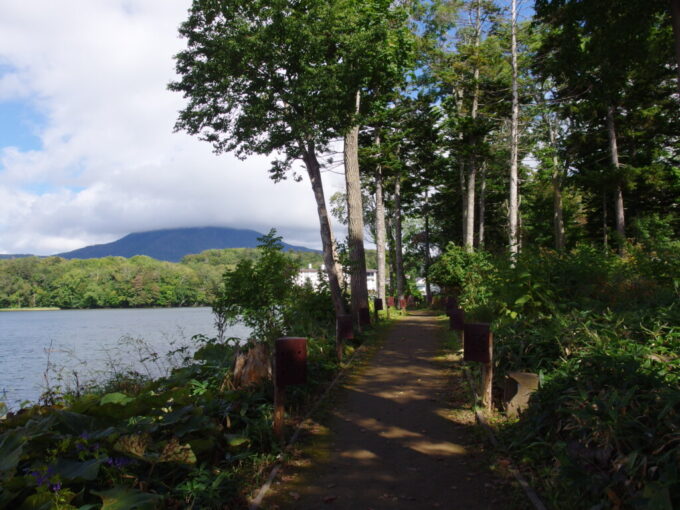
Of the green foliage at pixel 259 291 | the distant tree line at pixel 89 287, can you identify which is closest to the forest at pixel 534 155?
the green foliage at pixel 259 291

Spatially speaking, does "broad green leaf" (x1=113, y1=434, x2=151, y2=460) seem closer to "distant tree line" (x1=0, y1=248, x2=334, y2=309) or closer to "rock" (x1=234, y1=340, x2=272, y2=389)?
"rock" (x1=234, y1=340, x2=272, y2=389)

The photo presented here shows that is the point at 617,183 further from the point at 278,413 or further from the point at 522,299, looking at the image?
the point at 278,413

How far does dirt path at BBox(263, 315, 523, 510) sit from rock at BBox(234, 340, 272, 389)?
1139mm

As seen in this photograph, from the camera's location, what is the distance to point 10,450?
3.00 m

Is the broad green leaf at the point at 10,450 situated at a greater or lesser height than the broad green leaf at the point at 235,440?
greater

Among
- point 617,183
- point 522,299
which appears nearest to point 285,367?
point 522,299

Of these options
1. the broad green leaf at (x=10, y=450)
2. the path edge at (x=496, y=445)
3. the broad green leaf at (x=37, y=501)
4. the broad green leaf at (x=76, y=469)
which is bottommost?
the path edge at (x=496, y=445)

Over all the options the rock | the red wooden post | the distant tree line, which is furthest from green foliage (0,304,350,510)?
the distant tree line

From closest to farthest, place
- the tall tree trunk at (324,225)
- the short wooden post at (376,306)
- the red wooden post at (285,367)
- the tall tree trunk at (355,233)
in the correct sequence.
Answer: the red wooden post at (285,367)
the tall tree trunk at (324,225)
the tall tree trunk at (355,233)
the short wooden post at (376,306)

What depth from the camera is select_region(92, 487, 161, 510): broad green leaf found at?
2914 mm

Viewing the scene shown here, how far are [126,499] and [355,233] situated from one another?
1359 cm

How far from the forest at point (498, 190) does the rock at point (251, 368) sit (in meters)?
0.28

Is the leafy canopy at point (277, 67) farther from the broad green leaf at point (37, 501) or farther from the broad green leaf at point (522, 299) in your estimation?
the broad green leaf at point (37, 501)

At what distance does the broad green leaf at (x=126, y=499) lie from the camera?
291cm
